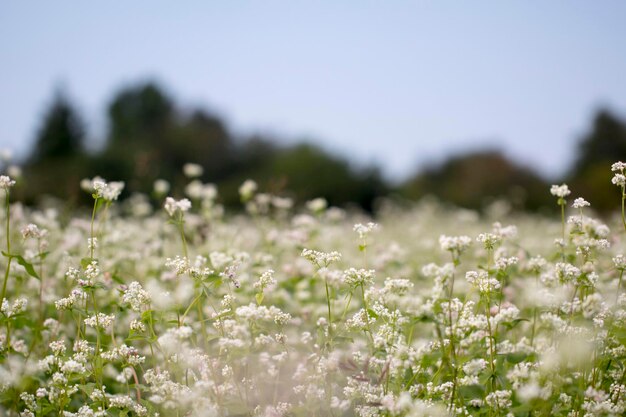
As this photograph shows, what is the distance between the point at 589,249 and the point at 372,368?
1.29m

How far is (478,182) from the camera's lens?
3028 centimetres

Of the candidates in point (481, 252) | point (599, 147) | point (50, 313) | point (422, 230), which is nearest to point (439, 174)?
point (599, 147)

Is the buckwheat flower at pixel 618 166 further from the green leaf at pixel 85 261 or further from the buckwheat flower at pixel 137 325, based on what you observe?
the green leaf at pixel 85 261

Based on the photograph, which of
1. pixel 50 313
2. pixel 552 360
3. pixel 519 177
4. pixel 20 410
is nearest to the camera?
pixel 552 360

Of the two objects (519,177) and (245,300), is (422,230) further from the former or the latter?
(519,177)

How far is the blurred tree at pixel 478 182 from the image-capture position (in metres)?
26.4

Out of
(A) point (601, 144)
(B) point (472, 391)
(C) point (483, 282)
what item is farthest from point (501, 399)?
(A) point (601, 144)

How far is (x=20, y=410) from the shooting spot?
10.2 feet

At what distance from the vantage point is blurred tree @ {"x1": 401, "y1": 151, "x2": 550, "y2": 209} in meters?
26.4

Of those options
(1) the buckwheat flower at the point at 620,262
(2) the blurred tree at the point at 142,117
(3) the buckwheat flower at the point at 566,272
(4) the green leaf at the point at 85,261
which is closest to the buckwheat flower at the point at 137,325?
(4) the green leaf at the point at 85,261

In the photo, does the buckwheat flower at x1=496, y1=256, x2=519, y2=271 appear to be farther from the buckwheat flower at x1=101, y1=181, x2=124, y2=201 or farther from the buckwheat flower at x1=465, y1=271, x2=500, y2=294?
the buckwheat flower at x1=101, y1=181, x2=124, y2=201

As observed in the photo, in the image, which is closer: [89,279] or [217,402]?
[217,402]

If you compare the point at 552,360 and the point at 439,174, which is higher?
the point at 439,174

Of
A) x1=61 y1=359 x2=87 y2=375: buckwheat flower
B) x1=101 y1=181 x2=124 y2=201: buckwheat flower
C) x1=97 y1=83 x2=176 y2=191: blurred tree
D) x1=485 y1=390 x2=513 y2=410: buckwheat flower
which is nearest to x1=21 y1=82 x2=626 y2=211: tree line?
x1=97 y1=83 x2=176 y2=191: blurred tree
